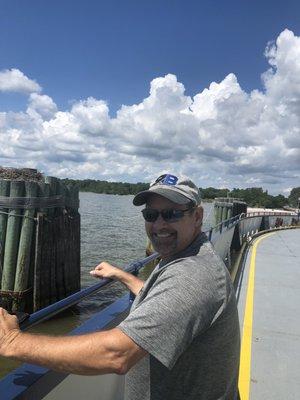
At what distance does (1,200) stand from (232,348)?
8973 mm

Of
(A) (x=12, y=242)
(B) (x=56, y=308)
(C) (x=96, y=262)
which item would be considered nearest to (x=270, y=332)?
(B) (x=56, y=308)

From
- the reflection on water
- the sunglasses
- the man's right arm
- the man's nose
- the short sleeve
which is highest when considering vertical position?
the sunglasses

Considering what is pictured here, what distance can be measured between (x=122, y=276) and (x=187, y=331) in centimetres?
169

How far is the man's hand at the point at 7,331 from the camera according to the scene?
74.3 inches

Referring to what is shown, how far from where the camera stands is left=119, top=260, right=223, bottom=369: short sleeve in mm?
1794

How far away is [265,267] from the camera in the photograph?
12031 mm

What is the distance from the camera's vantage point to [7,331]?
75.9 inches

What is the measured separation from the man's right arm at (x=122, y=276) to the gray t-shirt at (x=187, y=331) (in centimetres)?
121

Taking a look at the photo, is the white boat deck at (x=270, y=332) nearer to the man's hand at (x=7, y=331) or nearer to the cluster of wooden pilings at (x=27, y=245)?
the man's hand at (x=7, y=331)

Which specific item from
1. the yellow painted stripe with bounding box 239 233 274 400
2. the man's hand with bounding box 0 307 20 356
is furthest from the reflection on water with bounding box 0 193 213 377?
the yellow painted stripe with bounding box 239 233 274 400

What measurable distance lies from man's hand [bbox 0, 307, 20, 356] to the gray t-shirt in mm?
475

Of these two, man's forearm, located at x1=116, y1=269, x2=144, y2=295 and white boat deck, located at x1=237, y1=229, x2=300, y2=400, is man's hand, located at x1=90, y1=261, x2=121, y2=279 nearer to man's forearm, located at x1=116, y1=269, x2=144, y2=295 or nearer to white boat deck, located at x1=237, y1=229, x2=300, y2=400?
man's forearm, located at x1=116, y1=269, x2=144, y2=295

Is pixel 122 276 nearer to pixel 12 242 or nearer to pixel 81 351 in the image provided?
pixel 81 351

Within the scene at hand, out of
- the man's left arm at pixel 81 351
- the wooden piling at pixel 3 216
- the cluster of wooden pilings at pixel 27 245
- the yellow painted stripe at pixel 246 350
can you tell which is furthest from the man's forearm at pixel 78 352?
the wooden piling at pixel 3 216
